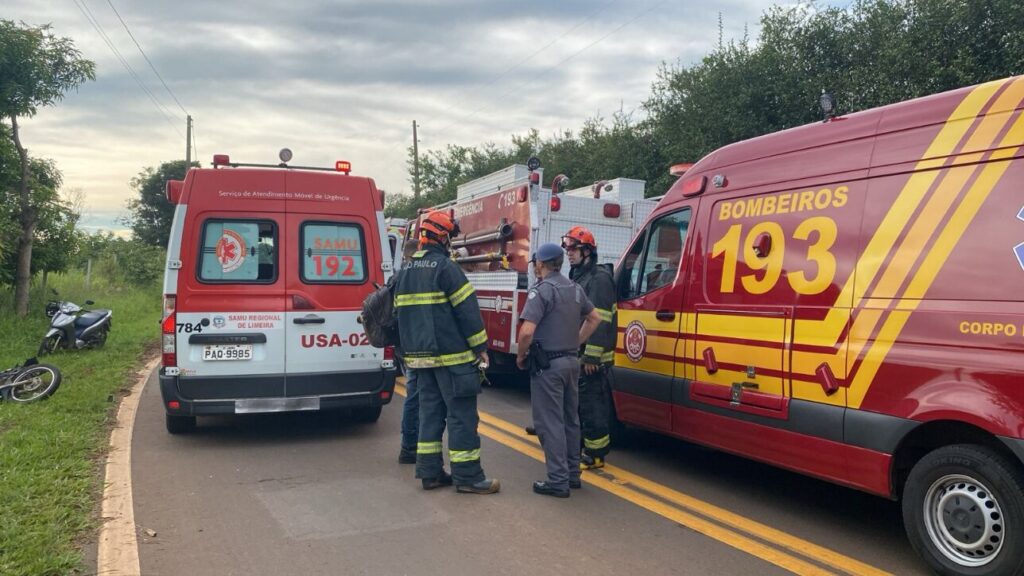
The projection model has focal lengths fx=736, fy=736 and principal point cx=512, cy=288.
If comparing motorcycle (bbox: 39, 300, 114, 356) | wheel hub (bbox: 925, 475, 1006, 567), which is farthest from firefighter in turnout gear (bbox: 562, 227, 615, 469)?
motorcycle (bbox: 39, 300, 114, 356)

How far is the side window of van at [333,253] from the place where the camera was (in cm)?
661

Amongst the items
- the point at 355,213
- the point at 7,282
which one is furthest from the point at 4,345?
the point at 355,213

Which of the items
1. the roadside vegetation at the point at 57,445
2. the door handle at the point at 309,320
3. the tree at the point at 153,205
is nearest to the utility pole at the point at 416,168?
the tree at the point at 153,205

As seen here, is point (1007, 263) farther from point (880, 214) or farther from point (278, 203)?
point (278, 203)

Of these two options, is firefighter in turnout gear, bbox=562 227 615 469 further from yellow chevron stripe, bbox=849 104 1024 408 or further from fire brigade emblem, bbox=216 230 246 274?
fire brigade emblem, bbox=216 230 246 274

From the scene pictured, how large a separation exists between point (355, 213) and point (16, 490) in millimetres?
3341

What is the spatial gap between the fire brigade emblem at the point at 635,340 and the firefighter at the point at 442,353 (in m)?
1.37

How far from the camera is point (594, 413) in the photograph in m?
5.73

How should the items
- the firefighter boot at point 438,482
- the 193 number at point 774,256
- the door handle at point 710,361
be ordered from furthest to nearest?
the firefighter boot at point 438,482 < the door handle at point 710,361 < the 193 number at point 774,256

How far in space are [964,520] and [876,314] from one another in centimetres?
111

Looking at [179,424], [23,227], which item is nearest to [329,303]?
[179,424]

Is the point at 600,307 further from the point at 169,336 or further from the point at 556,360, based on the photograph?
the point at 169,336

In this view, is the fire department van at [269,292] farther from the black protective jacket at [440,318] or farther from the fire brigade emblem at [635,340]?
the fire brigade emblem at [635,340]

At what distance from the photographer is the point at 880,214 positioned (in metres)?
4.13
